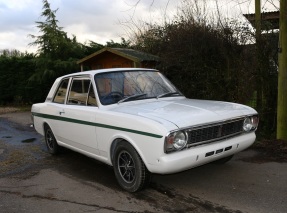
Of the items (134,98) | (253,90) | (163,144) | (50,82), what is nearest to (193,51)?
(253,90)

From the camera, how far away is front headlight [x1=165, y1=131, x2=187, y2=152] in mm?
4021

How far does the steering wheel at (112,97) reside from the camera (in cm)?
516

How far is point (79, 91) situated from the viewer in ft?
19.1

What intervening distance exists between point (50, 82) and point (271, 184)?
13983 millimetres

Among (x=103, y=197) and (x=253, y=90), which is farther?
(x=253, y=90)

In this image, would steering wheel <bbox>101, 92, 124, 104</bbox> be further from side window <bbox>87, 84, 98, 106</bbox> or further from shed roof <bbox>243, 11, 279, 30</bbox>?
shed roof <bbox>243, 11, 279, 30</bbox>

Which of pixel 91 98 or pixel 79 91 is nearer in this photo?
pixel 91 98

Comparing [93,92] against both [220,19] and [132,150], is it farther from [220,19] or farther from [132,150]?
[220,19]

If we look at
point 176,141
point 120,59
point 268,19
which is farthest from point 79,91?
point 120,59

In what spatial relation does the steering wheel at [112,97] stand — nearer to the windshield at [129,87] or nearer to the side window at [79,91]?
the windshield at [129,87]

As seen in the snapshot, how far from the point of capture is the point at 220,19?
906 centimetres

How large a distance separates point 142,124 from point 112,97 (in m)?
1.16

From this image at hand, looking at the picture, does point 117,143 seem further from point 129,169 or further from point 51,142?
point 51,142

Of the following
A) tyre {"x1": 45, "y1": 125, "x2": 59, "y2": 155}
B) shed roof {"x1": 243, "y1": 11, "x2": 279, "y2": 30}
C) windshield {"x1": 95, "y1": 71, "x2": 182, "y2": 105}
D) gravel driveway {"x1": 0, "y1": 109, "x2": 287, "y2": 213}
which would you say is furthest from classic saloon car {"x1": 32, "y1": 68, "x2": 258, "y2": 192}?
shed roof {"x1": 243, "y1": 11, "x2": 279, "y2": 30}
